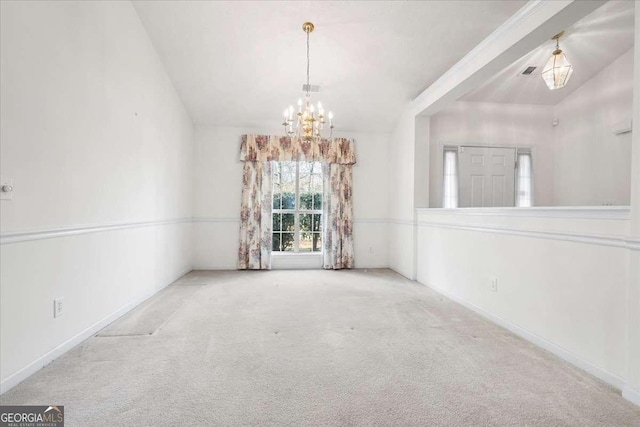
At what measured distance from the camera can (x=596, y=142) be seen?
14.9 feet

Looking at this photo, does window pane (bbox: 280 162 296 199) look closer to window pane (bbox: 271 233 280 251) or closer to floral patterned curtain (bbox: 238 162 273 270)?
A: floral patterned curtain (bbox: 238 162 273 270)

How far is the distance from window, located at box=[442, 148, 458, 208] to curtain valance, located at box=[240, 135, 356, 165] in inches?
61.1

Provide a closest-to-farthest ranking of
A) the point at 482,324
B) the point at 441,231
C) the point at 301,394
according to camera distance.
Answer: the point at 301,394
the point at 482,324
the point at 441,231

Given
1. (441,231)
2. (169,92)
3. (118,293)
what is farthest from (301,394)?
(169,92)

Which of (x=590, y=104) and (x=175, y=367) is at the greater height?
(x=590, y=104)

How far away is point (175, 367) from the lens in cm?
206

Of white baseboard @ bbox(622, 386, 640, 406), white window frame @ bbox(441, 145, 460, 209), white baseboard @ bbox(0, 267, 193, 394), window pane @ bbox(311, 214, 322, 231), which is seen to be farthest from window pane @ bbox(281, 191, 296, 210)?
white baseboard @ bbox(622, 386, 640, 406)

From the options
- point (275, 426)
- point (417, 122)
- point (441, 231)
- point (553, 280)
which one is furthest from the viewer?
point (417, 122)

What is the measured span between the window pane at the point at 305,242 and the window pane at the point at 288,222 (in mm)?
233

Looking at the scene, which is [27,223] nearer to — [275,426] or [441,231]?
[275,426]

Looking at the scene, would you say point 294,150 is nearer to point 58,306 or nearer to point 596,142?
point 58,306

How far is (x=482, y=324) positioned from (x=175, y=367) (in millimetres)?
2626

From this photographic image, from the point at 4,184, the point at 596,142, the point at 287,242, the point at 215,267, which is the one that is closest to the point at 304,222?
the point at 287,242

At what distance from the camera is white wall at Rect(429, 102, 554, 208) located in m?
5.02
